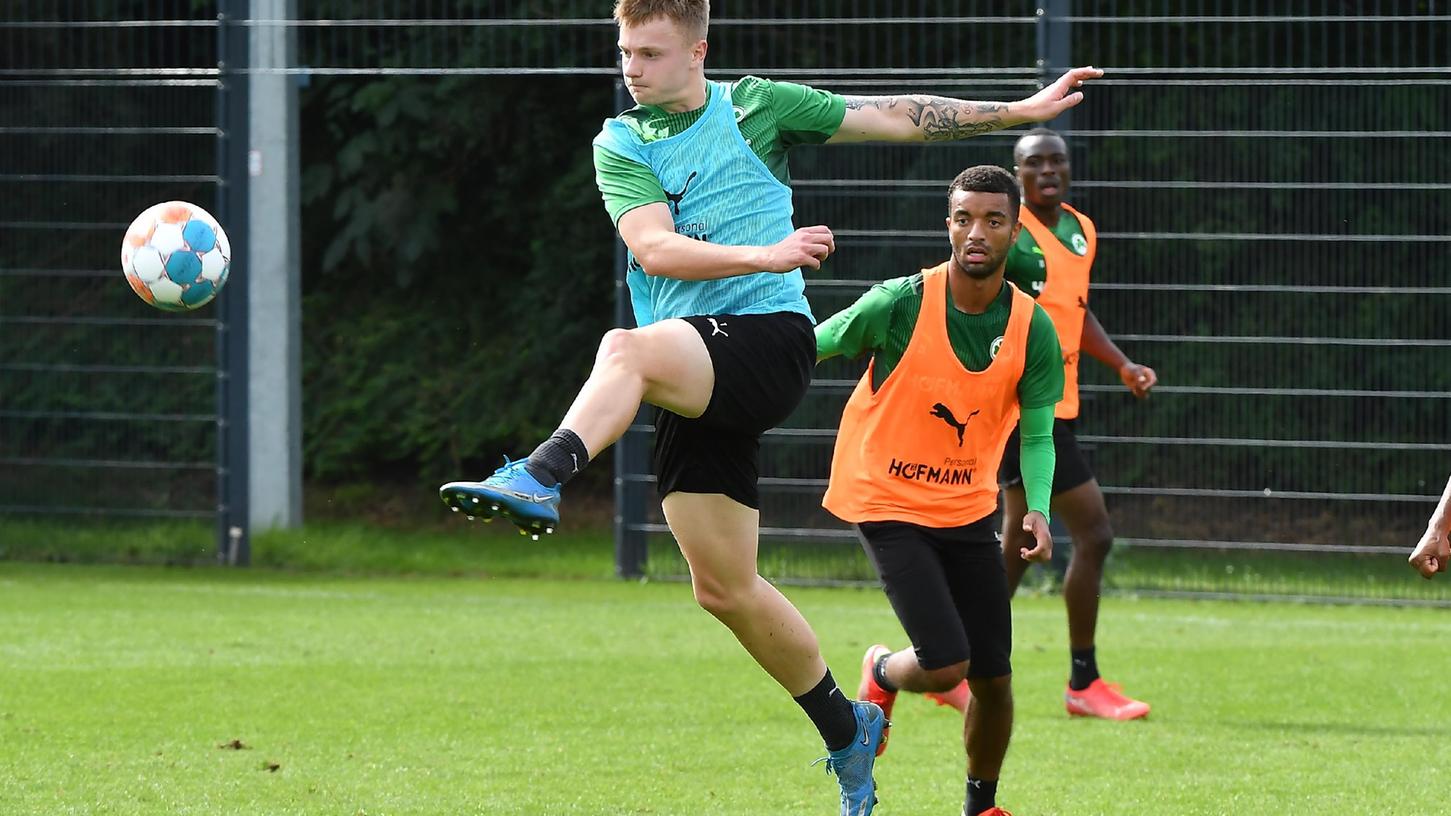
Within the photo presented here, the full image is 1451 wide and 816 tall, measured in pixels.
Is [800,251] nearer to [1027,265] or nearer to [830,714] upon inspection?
[830,714]

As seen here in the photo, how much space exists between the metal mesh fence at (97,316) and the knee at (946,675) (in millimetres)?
8841

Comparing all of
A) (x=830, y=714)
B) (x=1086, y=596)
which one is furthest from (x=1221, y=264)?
(x=830, y=714)

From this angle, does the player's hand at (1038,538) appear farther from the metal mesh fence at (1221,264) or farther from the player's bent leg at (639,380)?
the metal mesh fence at (1221,264)

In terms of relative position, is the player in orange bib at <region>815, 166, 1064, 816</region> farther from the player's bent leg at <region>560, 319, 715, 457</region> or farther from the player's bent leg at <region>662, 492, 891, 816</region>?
the player's bent leg at <region>560, 319, 715, 457</region>

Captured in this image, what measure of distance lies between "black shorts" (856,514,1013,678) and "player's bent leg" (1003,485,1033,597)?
1.80 m

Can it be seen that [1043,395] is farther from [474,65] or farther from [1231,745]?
[474,65]

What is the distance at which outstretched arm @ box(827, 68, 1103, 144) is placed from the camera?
5.27 metres

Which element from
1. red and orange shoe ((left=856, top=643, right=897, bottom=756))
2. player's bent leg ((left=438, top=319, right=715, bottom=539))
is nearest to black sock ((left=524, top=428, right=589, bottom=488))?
player's bent leg ((left=438, top=319, right=715, bottom=539))

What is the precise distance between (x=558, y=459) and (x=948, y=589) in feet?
5.46

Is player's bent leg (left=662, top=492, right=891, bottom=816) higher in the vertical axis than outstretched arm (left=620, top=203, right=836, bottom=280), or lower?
lower

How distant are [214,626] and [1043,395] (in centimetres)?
561

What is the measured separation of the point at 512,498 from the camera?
421cm

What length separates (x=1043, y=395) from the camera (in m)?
5.81

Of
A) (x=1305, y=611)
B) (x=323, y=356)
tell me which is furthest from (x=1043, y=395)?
(x=323, y=356)
